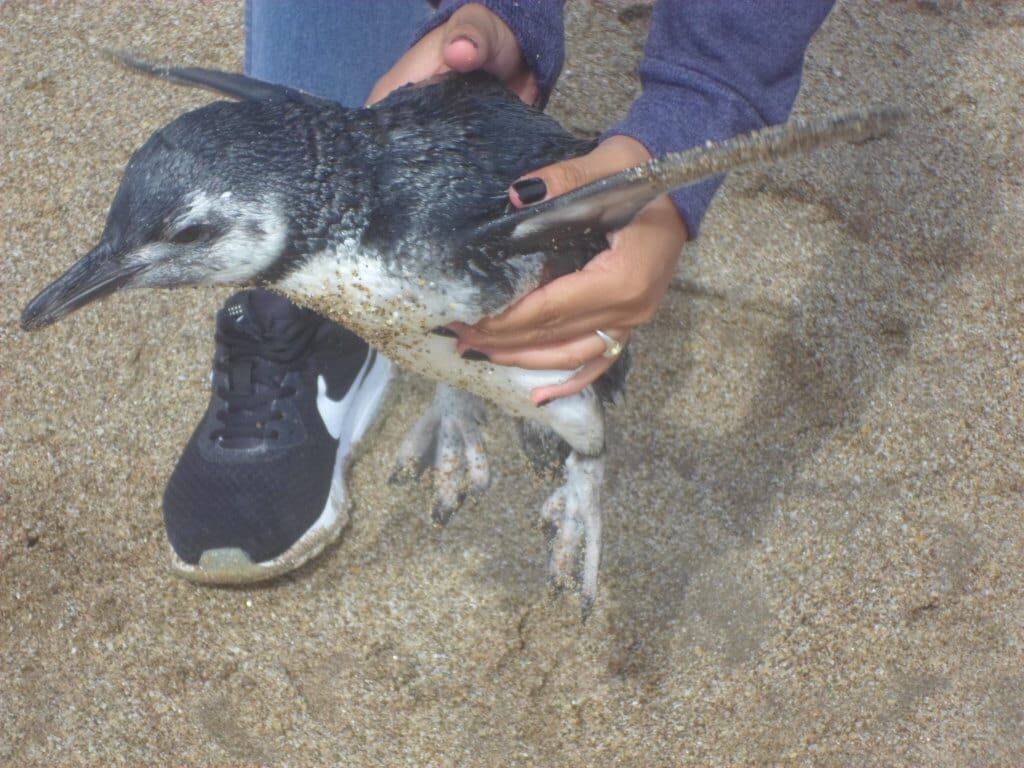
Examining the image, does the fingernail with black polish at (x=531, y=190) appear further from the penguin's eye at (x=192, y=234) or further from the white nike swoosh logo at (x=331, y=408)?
the white nike swoosh logo at (x=331, y=408)

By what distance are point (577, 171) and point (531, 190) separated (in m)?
0.08

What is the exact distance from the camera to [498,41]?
1244mm

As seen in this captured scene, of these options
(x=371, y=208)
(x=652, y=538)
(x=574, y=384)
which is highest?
(x=371, y=208)

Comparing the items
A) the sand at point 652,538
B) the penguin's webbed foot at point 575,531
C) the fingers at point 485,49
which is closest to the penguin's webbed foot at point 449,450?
the sand at point 652,538

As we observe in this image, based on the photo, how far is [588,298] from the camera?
3.39 ft

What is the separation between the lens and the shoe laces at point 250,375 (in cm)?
149

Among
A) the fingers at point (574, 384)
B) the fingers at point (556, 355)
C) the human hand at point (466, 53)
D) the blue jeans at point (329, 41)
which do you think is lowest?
the fingers at point (574, 384)

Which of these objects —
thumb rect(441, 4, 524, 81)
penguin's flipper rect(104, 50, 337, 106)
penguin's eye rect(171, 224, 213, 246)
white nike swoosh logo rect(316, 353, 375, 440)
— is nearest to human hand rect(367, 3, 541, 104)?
thumb rect(441, 4, 524, 81)

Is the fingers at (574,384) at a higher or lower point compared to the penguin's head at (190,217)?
lower

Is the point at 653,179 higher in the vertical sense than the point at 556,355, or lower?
higher

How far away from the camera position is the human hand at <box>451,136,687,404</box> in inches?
40.0

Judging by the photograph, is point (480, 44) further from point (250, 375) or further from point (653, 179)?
point (250, 375)

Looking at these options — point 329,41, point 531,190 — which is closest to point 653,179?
point 531,190

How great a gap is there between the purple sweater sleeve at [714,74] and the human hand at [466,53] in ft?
0.66
